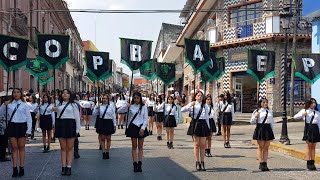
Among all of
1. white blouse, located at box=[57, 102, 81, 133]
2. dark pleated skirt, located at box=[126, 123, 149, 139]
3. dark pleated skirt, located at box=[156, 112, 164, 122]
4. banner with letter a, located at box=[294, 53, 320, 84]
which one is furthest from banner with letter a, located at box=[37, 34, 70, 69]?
banner with letter a, located at box=[294, 53, 320, 84]

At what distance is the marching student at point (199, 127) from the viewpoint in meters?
10.1

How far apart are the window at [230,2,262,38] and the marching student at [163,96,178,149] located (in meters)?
12.4

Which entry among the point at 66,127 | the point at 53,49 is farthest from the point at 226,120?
the point at 66,127

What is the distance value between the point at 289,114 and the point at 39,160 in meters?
17.0

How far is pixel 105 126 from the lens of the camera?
11852 mm

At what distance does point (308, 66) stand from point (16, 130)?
8.51 meters

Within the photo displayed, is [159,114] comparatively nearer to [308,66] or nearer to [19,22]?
[308,66]

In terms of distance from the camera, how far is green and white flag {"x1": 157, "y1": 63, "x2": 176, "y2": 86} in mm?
19938

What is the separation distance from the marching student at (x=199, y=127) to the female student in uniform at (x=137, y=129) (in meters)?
1.11

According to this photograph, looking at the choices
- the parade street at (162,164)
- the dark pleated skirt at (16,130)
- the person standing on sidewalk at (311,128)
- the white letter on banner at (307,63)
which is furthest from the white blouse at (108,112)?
the white letter on banner at (307,63)

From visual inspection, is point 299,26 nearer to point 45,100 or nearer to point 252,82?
point 252,82

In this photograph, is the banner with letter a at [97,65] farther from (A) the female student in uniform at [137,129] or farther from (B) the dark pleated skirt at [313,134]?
(B) the dark pleated skirt at [313,134]

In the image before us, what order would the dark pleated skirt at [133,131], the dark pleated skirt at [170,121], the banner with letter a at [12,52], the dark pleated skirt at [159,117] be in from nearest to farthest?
the dark pleated skirt at [133,131]
the banner with letter a at [12,52]
the dark pleated skirt at [170,121]
the dark pleated skirt at [159,117]

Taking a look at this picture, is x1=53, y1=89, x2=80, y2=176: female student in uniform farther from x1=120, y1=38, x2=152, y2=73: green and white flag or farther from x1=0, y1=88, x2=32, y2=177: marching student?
x1=120, y1=38, x2=152, y2=73: green and white flag
